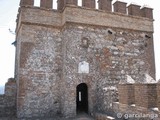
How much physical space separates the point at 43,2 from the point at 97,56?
455cm

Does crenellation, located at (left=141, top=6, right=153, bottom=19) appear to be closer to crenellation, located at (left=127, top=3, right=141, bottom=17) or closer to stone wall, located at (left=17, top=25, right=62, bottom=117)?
crenellation, located at (left=127, top=3, right=141, bottom=17)

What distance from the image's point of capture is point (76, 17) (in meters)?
11.4

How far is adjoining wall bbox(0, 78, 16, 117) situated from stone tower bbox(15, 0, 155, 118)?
1.18 metres

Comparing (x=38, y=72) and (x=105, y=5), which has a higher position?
(x=105, y=5)

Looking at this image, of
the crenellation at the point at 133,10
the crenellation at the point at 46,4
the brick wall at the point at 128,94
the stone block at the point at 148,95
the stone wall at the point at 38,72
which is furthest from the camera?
the crenellation at the point at 133,10

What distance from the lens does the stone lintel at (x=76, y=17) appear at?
11.3 m

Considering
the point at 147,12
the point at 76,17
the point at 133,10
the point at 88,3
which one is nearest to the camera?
the point at 76,17

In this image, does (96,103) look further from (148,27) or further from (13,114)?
(148,27)

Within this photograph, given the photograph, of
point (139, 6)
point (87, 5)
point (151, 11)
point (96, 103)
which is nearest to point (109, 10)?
point (87, 5)

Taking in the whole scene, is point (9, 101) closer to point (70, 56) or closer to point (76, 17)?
point (70, 56)

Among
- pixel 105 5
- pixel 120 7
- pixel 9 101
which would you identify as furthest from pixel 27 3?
pixel 9 101

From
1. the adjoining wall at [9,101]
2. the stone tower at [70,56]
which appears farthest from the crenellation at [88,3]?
the adjoining wall at [9,101]

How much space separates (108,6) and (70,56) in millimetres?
4147

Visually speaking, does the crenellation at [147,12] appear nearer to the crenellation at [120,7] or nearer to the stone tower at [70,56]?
the crenellation at [120,7]
